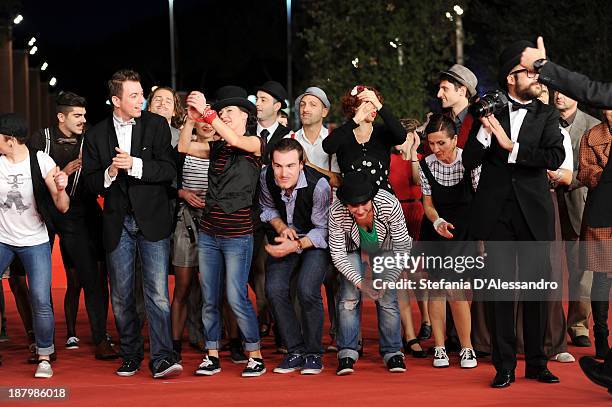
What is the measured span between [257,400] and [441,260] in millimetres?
1944

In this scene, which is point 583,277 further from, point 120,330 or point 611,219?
point 120,330

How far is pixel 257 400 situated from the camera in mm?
7062

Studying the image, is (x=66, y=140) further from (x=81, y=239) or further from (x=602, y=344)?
(x=602, y=344)

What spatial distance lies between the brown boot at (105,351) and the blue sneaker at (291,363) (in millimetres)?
1395

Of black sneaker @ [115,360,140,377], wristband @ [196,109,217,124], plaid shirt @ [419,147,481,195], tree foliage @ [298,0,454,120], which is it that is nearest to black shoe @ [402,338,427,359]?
plaid shirt @ [419,147,481,195]

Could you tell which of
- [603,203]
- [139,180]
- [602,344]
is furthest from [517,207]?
[139,180]

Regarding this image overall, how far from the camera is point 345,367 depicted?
791cm

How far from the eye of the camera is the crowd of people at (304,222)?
7.34 meters

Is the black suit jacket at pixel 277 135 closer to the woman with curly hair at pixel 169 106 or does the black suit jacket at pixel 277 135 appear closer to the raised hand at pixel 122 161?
the woman with curly hair at pixel 169 106

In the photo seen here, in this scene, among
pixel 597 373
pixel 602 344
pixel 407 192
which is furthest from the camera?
pixel 407 192

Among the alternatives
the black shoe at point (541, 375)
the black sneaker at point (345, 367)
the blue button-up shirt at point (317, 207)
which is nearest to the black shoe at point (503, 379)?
the black shoe at point (541, 375)

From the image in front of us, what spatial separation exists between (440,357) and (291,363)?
106cm

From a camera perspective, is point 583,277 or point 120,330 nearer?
point 120,330

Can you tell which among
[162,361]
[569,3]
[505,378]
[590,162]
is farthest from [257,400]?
[569,3]
